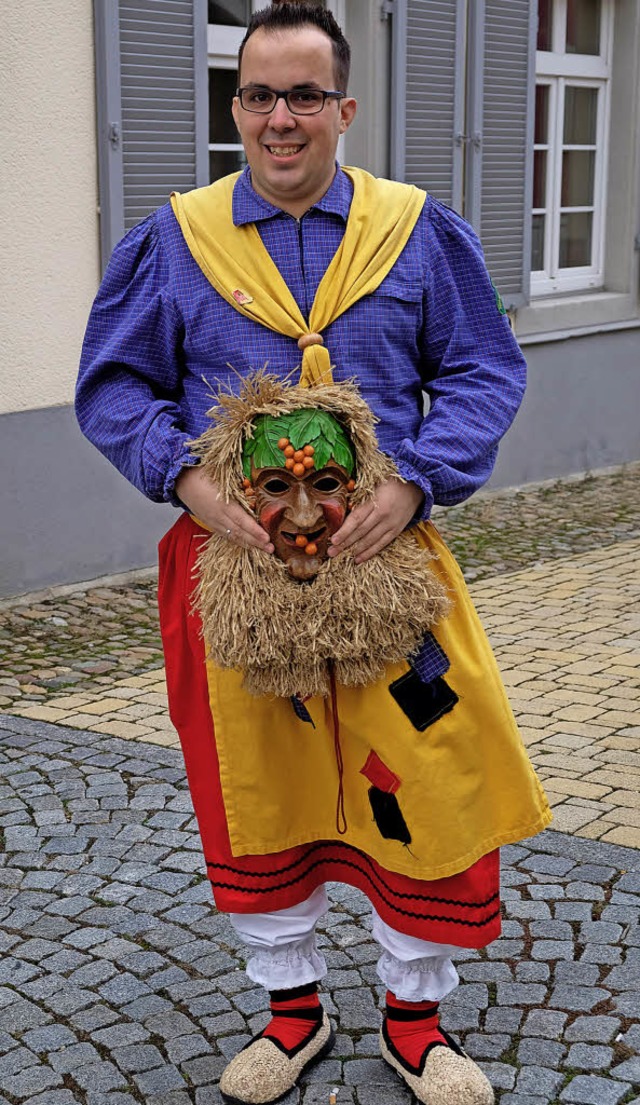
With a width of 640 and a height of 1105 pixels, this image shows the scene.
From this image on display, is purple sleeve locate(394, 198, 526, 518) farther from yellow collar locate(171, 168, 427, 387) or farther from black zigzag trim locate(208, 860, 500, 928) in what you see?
black zigzag trim locate(208, 860, 500, 928)

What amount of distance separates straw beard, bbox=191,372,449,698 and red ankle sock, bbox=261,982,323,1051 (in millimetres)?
766

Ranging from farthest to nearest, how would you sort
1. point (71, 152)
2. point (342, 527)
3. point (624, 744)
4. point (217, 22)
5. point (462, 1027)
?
point (217, 22) < point (71, 152) < point (624, 744) < point (462, 1027) < point (342, 527)

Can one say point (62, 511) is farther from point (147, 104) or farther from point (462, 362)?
point (462, 362)

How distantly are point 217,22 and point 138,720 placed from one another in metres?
4.16

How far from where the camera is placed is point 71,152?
676 centimetres

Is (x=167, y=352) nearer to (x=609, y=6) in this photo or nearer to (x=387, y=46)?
(x=387, y=46)

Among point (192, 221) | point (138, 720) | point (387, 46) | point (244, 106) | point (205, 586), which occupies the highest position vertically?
point (387, 46)

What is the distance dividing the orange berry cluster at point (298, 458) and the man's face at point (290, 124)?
1.50 feet

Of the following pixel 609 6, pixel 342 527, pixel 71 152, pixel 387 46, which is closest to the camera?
pixel 342 527

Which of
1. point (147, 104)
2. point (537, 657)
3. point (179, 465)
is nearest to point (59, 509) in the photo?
point (147, 104)

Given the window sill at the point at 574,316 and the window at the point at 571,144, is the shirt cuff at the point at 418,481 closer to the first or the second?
the window sill at the point at 574,316

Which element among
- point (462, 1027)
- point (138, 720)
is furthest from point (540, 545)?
point (462, 1027)

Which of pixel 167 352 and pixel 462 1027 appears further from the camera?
pixel 462 1027

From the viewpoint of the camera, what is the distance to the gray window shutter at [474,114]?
27.7 feet
